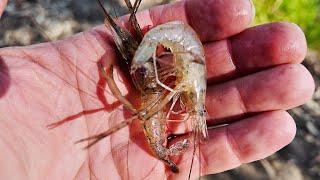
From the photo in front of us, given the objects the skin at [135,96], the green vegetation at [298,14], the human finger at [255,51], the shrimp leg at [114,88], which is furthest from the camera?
the green vegetation at [298,14]

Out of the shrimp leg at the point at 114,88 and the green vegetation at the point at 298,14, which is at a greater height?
the shrimp leg at the point at 114,88

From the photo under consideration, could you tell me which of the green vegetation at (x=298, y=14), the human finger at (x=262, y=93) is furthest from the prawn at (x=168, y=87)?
the green vegetation at (x=298, y=14)

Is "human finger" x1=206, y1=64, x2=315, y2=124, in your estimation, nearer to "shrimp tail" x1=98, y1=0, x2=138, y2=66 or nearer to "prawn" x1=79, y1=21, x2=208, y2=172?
"prawn" x1=79, y1=21, x2=208, y2=172

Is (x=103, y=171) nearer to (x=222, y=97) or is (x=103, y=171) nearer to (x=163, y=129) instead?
(x=163, y=129)

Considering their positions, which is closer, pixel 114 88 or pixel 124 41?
pixel 114 88

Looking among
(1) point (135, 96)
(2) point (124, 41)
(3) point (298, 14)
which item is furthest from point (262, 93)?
(3) point (298, 14)

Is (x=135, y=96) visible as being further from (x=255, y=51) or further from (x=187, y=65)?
(x=255, y=51)

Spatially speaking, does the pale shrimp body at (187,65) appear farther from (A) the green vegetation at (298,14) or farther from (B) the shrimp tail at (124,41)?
(A) the green vegetation at (298,14)
